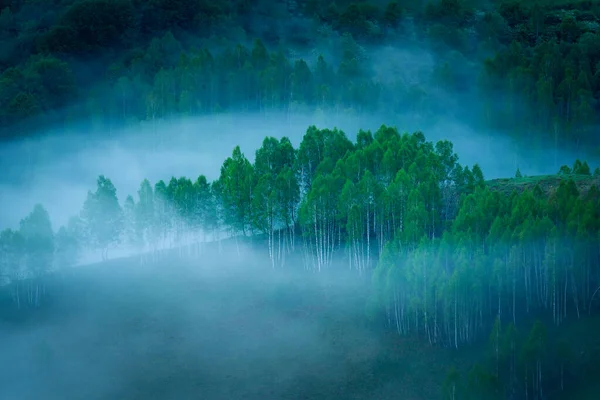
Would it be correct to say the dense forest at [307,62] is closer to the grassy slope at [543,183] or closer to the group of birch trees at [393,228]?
the grassy slope at [543,183]

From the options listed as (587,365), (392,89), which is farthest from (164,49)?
(587,365)

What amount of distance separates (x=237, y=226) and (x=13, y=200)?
167 feet

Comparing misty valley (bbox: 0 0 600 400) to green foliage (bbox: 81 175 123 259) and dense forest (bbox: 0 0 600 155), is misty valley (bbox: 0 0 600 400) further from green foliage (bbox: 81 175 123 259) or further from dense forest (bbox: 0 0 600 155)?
dense forest (bbox: 0 0 600 155)

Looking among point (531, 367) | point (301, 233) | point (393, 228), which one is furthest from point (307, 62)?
point (531, 367)

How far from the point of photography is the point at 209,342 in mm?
71438

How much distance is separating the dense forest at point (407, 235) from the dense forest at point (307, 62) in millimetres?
36235

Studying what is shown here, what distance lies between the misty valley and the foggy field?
226 mm

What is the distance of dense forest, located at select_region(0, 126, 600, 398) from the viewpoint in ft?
225

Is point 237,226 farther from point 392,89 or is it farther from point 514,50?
point 514,50

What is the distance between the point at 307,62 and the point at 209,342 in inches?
3788

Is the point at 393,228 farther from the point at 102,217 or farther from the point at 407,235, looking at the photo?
the point at 102,217

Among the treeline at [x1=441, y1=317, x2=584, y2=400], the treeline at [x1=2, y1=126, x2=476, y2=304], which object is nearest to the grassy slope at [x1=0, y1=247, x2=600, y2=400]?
the treeline at [x1=441, y1=317, x2=584, y2=400]

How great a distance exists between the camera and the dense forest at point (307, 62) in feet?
434

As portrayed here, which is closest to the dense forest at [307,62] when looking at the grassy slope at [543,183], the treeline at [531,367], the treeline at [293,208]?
the grassy slope at [543,183]
